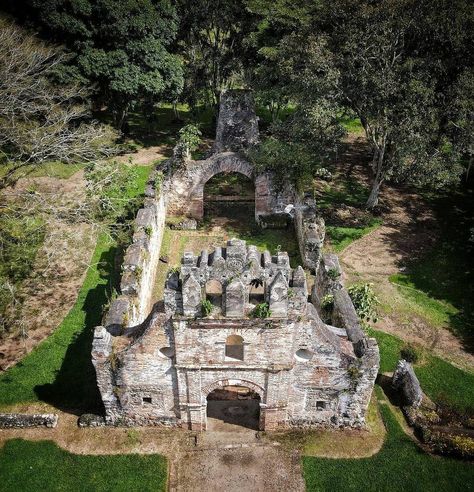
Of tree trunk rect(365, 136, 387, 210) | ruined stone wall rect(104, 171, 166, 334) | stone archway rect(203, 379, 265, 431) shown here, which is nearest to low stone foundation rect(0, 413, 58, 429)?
ruined stone wall rect(104, 171, 166, 334)

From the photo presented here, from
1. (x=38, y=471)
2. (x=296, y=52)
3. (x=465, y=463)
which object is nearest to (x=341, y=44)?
(x=296, y=52)

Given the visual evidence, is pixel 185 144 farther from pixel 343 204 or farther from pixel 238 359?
pixel 238 359

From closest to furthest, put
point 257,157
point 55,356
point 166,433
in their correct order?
point 166,433
point 55,356
point 257,157

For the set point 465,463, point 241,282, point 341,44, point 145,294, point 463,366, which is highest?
point 341,44

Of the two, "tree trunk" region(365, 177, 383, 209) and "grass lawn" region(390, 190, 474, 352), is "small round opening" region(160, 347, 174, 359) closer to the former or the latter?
"grass lawn" region(390, 190, 474, 352)

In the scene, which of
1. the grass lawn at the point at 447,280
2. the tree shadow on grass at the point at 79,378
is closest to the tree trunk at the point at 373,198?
the grass lawn at the point at 447,280

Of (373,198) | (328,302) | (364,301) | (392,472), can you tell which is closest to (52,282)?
(328,302)

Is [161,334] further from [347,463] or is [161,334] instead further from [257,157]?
[257,157]
